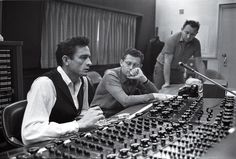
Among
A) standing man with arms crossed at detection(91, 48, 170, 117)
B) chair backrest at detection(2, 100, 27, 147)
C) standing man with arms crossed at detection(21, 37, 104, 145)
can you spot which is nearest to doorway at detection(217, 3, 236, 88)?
standing man with arms crossed at detection(91, 48, 170, 117)

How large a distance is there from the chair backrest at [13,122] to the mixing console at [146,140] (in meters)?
0.43

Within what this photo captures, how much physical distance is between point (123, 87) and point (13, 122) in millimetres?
1259

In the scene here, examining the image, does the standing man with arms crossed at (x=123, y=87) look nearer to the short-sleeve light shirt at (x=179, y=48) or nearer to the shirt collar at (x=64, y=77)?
the shirt collar at (x=64, y=77)

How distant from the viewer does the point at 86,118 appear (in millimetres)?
1548

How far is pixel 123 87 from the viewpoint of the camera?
104 inches

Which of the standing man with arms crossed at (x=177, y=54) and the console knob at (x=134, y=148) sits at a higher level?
the standing man with arms crossed at (x=177, y=54)

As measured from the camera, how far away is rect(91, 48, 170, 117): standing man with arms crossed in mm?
2389

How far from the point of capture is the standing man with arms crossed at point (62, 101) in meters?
1.48

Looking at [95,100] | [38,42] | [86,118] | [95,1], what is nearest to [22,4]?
[38,42]

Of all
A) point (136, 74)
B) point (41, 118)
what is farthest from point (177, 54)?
point (41, 118)

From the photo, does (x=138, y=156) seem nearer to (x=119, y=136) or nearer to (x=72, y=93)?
(x=119, y=136)

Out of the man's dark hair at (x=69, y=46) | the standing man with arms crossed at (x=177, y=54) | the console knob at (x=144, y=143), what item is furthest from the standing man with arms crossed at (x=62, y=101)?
the standing man with arms crossed at (x=177, y=54)

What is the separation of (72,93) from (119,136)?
78 centimetres

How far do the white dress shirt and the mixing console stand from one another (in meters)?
0.21
